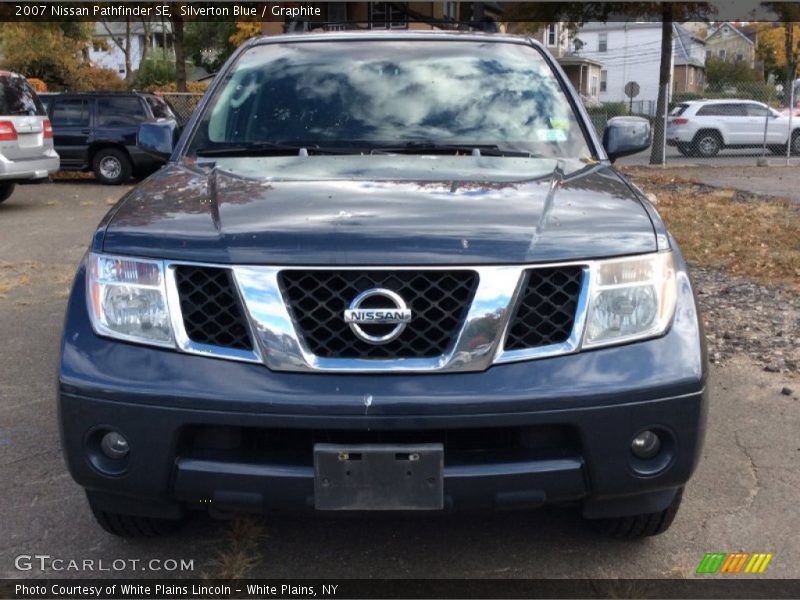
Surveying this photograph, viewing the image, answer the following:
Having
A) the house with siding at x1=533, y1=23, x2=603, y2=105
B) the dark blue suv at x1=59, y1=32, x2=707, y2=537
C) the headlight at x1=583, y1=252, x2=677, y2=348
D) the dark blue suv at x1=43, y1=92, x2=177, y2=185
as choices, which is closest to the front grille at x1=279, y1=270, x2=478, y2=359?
the dark blue suv at x1=59, y1=32, x2=707, y2=537

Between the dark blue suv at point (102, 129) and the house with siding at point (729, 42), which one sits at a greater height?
the house with siding at point (729, 42)

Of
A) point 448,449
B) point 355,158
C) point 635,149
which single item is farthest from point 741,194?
point 448,449

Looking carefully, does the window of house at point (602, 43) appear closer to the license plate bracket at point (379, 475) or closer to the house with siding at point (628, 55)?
the house with siding at point (628, 55)

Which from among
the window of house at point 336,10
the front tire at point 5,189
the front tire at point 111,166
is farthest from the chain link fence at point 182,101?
the front tire at point 5,189

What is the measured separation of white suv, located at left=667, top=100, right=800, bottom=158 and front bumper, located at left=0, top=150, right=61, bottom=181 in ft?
54.0

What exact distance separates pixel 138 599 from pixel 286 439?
29.4 inches

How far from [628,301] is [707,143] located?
23137 millimetres

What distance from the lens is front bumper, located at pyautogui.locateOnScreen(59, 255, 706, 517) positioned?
2.38 m

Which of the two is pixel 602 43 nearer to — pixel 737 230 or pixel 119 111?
pixel 119 111

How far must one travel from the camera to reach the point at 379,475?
2.42 meters

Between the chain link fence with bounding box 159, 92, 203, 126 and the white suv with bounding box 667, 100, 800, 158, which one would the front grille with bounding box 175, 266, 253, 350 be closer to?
the chain link fence with bounding box 159, 92, 203, 126

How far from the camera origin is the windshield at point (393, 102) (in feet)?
12.2

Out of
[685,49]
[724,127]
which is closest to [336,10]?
[724,127]

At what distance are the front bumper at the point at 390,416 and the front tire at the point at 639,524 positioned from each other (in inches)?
15.8
